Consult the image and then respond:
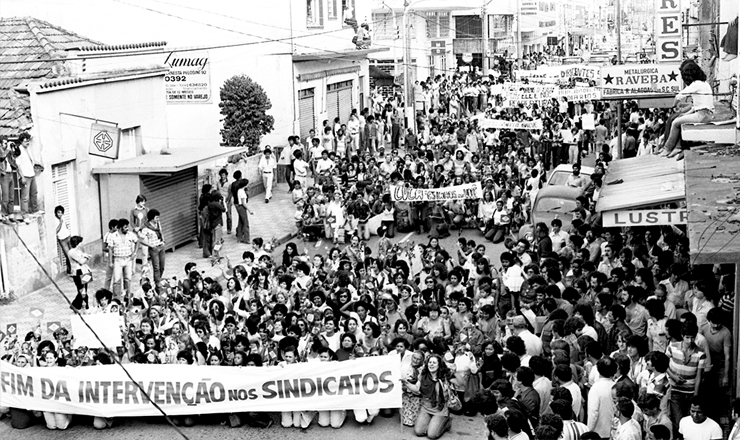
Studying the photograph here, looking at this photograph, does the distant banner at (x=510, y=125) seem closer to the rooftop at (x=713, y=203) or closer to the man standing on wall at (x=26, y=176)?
the man standing on wall at (x=26, y=176)

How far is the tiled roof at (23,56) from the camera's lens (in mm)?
21000

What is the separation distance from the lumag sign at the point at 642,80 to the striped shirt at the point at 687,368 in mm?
12461

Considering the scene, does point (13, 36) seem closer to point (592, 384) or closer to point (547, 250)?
point (547, 250)

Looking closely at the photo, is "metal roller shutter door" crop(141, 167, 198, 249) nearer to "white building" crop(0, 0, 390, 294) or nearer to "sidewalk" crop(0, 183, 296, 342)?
"white building" crop(0, 0, 390, 294)

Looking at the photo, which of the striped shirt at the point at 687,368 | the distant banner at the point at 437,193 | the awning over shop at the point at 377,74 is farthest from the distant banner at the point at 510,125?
the awning over shop at the point at 377,74

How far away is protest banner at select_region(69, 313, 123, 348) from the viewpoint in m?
14.3

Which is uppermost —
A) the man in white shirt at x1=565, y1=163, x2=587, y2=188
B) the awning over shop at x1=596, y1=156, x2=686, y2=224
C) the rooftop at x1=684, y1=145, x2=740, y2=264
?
the rooftop at x1=684, y1=145, x2=740, y2=264

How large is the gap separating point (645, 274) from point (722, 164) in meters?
1.93

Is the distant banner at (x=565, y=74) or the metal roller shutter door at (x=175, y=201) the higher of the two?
the distant banner at (x=565, y=74)

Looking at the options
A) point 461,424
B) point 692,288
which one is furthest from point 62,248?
point 692,288

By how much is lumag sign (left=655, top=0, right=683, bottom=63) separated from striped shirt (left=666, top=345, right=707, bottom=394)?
15.1m

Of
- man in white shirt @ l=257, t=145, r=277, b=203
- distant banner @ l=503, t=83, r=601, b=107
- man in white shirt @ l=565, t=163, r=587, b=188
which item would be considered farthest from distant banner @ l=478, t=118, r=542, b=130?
man in white shirt @ l=565, t=163, r=587, b=188

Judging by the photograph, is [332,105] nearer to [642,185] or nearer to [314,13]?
[314,13]

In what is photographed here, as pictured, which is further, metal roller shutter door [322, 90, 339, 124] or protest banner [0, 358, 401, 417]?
metal roller shutter door [322, 90, 339, 124]
